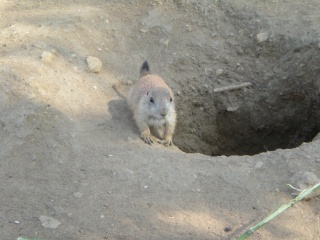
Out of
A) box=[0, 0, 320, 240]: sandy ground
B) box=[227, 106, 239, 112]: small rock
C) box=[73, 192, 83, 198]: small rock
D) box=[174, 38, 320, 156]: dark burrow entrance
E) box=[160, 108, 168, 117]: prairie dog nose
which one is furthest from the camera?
box=[227, 106, 239, 112]: small rock

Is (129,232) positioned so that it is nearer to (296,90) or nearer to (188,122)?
(188,122)

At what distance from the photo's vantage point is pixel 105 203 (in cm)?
424

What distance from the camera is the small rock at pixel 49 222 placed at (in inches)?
157

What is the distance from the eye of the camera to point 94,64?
20.6 feet

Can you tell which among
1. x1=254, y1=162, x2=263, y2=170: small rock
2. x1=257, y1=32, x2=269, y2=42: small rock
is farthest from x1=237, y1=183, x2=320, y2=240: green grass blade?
x1=257, y1=32, x2=269, y2=42: small rock

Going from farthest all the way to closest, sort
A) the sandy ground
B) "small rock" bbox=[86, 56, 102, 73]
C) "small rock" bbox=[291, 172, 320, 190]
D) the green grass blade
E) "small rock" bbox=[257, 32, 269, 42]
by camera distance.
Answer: "small rock" bbox=[257, 32, 269, 42]
"small rock" bbox=[86, 56, 102, 73]
"small rock" bbox=[291, 172, 320, 190]
the sandy ground
the green grass blade

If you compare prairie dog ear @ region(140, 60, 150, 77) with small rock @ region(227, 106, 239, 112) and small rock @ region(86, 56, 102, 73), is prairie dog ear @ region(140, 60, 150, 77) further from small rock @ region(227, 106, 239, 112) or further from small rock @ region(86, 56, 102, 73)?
small rock @ region(227, 106, 239, 112)

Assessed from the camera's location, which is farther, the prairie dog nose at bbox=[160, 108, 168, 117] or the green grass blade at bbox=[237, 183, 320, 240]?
the prairie dog nose at bbox=[160, 108, 168, 117]

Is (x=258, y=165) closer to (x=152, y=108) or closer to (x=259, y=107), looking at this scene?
(x=152, y=108)

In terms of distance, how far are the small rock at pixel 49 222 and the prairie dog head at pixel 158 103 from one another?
6.72 feet

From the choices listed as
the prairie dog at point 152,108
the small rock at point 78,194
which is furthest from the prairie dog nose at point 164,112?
the small rock at point 78,194

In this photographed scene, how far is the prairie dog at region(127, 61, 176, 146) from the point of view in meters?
5.71

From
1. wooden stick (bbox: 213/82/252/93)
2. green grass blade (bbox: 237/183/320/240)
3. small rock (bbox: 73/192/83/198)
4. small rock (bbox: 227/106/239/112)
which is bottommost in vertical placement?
small rock (bbox: 227/106/239/112)

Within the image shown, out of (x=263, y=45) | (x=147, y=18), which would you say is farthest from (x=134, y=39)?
(x=263, y=45)
